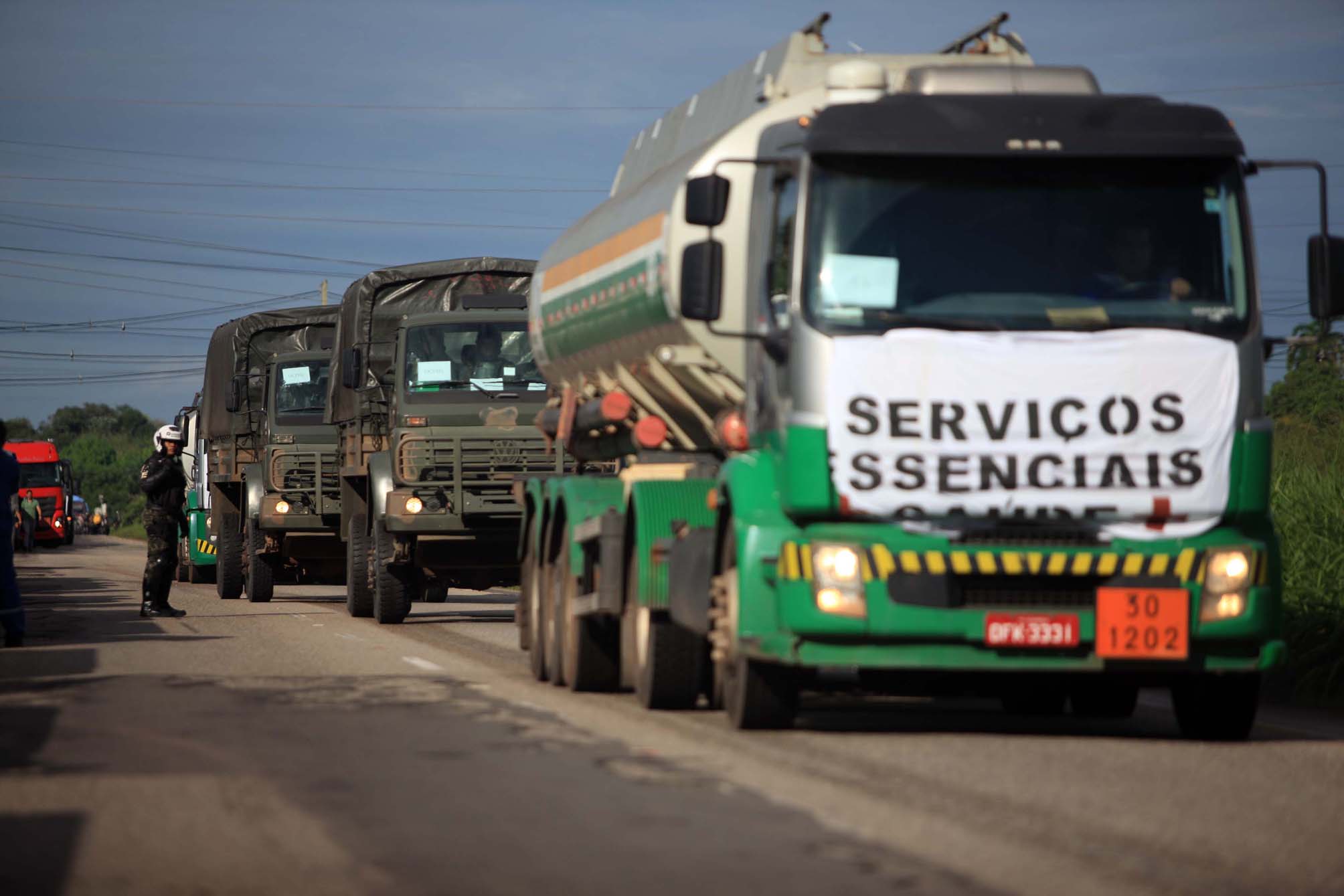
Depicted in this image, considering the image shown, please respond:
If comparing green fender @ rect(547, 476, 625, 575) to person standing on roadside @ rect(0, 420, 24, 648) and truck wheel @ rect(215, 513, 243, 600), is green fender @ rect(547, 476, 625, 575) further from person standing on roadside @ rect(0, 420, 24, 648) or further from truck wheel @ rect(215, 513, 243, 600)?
truck wheel @ rect(215, 513, 243, 600)

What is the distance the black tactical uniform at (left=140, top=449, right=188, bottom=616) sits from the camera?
22.5m

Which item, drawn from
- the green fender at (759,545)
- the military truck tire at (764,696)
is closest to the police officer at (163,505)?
the military truck tire at (764,696)

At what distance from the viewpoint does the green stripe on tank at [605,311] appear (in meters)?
12.8

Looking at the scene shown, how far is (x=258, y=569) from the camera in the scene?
27672mm

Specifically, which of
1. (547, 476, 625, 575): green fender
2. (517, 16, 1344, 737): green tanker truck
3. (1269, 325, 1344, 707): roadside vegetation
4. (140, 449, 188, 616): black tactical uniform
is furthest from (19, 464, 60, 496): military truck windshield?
(517, 16, 1344, 737): green tanker truck

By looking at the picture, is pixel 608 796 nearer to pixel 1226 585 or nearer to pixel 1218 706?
pixel 1226 585

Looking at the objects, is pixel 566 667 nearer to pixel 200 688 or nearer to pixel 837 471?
pixel 200 688

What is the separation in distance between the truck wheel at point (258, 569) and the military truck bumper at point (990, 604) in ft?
58.4

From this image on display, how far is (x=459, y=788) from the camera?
8672mm

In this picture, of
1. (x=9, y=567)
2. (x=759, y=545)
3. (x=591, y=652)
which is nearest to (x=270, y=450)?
(x=9, y=567)

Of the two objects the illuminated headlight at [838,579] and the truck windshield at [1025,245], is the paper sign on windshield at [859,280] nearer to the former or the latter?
the truck windshield at [1025,245]

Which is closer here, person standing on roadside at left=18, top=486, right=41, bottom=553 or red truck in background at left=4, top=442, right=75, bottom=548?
person standing on roadside at left=18, top=486, right=41, bottom=553

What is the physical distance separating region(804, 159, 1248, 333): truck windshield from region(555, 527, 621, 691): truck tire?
4107 mm

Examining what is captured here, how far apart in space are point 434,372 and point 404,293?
1.73 metres
